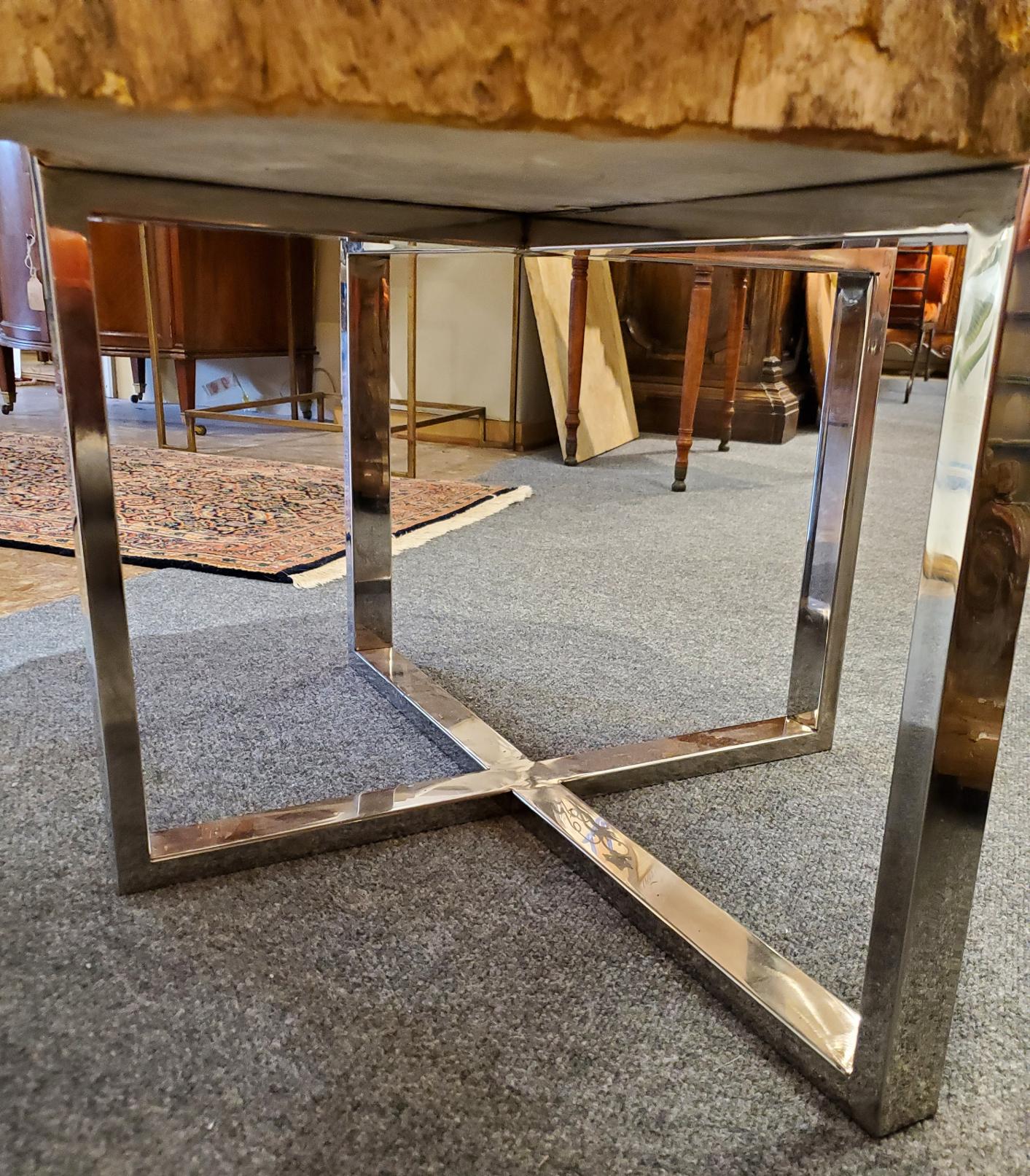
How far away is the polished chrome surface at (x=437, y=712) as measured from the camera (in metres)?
0.87

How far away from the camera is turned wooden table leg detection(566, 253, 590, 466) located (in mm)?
2461

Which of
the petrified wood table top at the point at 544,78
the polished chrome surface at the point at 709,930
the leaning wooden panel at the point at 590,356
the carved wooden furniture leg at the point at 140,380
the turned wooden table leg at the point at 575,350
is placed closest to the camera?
the petrified wood table top at the point at 544,78

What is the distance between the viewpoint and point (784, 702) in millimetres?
1075

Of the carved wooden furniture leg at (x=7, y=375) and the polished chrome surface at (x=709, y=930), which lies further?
the carved wooden furniture leg at (x=7, y=375)

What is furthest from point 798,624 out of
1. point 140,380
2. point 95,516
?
point 140,380

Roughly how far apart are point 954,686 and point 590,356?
97.6 inches

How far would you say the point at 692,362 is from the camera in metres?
2.27

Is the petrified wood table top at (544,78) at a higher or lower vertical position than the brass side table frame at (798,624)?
higher

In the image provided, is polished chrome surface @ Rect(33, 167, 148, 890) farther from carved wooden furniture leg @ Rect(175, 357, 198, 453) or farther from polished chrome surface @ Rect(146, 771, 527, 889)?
carved wooden furniture leg @ Rect(175, 357, 198, 453)

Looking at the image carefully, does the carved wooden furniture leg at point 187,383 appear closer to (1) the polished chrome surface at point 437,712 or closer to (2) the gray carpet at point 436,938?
(2) the gray carpet at point 436,938

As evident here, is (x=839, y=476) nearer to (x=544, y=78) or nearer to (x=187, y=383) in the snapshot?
(x=544, y=78)

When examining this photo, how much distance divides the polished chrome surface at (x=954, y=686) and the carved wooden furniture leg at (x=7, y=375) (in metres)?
3.31

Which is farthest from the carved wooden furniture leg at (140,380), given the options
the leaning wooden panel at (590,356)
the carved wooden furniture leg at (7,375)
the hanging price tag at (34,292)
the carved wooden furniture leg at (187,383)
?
the leaning wooden panel at (590,356)

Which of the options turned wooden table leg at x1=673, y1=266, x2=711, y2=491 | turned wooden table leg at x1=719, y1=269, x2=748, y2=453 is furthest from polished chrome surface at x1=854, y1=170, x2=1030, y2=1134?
turned wooden table leg at x1=719, y1=269, x2=748, y2=453
